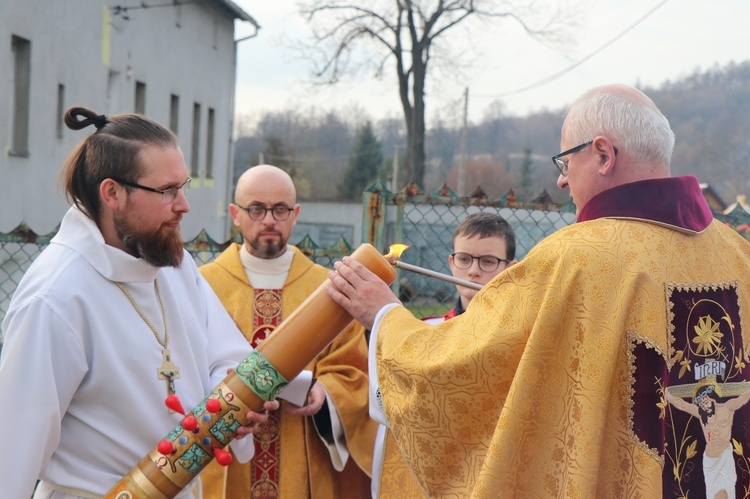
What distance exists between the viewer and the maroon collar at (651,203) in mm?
2584

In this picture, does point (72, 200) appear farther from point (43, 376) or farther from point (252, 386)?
point (252, 386)

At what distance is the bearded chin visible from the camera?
289cm

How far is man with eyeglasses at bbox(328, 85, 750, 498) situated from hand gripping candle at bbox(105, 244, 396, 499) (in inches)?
10.4

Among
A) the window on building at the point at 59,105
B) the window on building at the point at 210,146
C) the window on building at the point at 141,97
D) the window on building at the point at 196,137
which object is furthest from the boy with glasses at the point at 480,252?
the window on building at the point at 210,146

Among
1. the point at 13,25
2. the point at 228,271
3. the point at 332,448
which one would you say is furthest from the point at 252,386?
the point at 13,25

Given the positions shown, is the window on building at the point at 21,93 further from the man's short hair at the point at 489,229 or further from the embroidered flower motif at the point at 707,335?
the embroidered flower motif at the point at 707,335

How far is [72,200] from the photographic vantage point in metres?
2.97

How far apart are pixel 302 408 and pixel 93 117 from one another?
1.63 m

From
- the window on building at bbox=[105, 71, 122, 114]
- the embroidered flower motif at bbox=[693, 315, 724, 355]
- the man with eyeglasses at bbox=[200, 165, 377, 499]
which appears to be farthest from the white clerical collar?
the window on building at bbox=[105, 71, 122, 114]

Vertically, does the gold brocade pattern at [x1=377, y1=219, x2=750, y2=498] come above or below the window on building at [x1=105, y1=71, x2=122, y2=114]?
below

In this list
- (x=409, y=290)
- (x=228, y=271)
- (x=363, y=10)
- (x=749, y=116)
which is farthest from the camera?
(x=749, y=116)

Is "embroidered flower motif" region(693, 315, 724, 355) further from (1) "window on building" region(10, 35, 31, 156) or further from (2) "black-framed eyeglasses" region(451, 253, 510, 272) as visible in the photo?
(1) "window on building" region(10, 35, 31, 156)

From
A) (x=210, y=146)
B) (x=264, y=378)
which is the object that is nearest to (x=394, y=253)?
(x=264, y=378)

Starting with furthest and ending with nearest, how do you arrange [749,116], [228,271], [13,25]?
[749,116] → [13,25] → [228,271]
